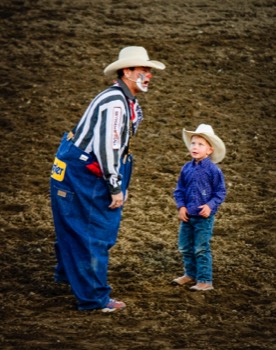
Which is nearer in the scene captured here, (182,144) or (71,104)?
(182,144)

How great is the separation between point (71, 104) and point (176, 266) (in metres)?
4.33

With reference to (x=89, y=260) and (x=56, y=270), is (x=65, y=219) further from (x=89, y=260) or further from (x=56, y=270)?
(x=56, y=270)

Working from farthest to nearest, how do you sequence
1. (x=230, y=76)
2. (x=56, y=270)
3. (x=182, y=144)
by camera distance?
1. (x=230, y=76)
2. (x=182, y=144)
3. (x=56, y=270)

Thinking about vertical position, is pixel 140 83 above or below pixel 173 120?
above

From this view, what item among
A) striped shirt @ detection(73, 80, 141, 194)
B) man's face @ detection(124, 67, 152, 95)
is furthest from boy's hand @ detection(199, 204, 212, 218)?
man's face @ detection(124, 67, 152, 95)

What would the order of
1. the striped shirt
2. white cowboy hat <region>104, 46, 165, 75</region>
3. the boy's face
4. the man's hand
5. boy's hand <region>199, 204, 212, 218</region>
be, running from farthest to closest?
the boy's face, boy's hand <region>199, 204, 212, 218</region>, white cowboy hat <region>104, 46, 165, 75</region>, the man's hand, the striped shirt

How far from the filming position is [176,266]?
22.5 feet

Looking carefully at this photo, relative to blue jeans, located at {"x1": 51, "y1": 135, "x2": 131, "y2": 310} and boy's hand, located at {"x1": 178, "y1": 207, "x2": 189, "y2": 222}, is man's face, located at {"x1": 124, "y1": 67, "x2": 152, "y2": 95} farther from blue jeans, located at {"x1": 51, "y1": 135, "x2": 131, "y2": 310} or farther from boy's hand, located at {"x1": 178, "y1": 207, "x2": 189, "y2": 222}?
boy's hand, located at {"x1": 178, "y1": 207, "x2": 189, "y2": 222}

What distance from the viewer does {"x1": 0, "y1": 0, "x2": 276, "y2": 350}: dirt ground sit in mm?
5578

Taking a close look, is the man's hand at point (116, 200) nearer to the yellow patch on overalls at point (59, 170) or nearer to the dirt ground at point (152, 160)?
the yellow patch on overalls at point (59, 170)

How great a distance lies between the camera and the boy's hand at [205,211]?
6012mm

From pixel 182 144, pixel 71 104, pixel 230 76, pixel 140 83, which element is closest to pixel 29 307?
pixel 140 83

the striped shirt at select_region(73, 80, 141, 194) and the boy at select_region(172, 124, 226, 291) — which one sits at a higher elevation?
the striped shirt at select_region(73, 80, 141, 194)

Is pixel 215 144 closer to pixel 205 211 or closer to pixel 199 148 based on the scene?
pixel 199 148
